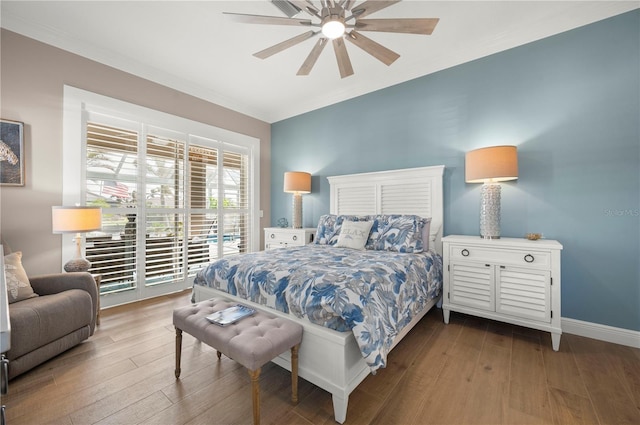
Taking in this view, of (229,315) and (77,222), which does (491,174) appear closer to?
(229,315)

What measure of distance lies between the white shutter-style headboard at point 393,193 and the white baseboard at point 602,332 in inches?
50.8

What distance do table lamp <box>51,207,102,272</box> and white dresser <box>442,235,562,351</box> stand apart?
347 cm

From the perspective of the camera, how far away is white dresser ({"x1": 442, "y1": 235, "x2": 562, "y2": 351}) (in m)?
2.19

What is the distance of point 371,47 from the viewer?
86.2 inches

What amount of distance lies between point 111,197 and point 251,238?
212 cm

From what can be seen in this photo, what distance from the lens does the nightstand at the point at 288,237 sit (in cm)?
399

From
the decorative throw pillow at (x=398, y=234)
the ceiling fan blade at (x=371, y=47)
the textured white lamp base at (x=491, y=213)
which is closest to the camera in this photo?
the ceiling fan blade at (x=371, y=47)

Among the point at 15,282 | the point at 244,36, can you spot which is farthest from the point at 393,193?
the point at 15,282

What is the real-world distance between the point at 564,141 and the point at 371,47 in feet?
6.70

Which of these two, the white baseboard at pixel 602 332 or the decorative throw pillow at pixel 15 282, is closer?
the decorative throw pillow at pixel 15 282

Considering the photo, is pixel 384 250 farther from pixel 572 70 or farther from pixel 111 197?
pixel 111 197

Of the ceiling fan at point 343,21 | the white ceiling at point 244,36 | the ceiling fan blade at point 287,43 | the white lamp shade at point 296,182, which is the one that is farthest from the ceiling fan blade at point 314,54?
the white lamp shade at point 296,182

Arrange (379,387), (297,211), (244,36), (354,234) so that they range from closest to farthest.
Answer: (379,387), (244,36), (354,234), (297,211)

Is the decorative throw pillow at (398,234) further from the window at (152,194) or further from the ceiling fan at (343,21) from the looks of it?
the window at (152,194)
